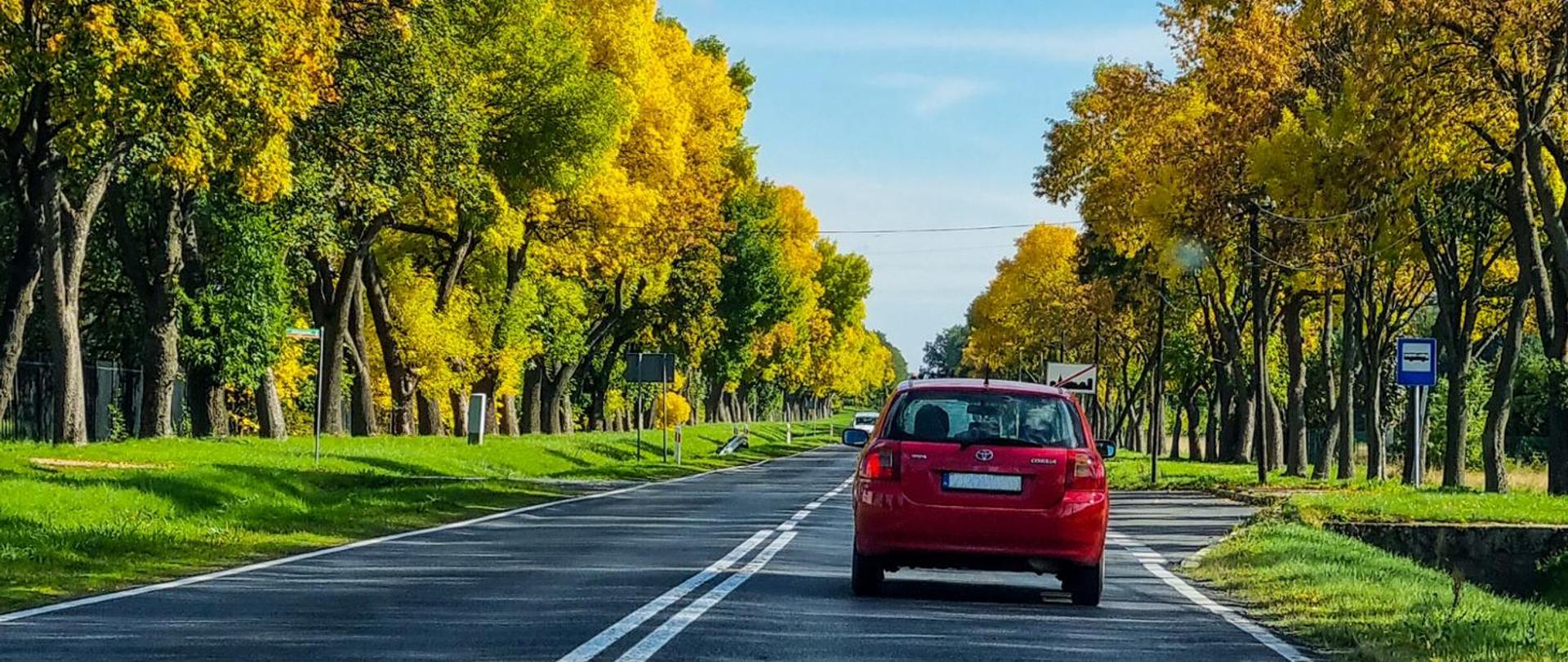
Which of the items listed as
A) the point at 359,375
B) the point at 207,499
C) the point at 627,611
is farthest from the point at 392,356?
the point at 627,611

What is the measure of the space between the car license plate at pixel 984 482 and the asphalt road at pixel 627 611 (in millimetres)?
813

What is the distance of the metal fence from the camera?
40.6 meters

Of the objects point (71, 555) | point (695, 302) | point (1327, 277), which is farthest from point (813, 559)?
point (695, 302)

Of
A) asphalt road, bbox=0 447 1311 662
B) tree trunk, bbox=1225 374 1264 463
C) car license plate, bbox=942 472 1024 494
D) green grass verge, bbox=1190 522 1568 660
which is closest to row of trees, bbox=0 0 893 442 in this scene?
asphalt road, bbox=0 447 1311 662

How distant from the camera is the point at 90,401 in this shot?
4250 cm

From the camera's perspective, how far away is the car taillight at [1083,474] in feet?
45.0

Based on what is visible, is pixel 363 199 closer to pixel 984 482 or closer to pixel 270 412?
pixel 270 412

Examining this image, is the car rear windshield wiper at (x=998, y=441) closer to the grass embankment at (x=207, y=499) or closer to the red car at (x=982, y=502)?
the red car at (x=982, y=502)

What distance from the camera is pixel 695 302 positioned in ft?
209

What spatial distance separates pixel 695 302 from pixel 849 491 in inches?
1072

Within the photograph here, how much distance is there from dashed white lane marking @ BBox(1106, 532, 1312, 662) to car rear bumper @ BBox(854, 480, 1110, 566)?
109 cm

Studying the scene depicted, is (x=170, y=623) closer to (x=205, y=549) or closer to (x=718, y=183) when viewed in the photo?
(x=205, y=549)

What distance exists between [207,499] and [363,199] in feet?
32.0

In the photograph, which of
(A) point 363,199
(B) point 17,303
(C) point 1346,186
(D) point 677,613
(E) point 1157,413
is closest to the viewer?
(D) point 677,613
